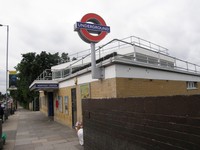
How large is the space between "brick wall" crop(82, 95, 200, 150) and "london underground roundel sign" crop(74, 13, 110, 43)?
3286mm

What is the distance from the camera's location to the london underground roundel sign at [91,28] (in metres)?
8.34

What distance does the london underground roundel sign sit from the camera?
834 cm

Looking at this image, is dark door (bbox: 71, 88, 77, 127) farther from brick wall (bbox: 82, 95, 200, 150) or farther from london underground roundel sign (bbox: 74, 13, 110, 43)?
brick wall (bbox: 82, 95, 200, 150)

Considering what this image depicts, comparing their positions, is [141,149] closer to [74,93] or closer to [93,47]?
[93,47]

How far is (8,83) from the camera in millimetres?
23734

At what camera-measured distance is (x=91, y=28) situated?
28.3 feet

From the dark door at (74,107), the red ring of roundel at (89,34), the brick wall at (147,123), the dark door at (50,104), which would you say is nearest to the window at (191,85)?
the dark door at (74,107)

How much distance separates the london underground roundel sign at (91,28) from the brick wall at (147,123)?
3286mm

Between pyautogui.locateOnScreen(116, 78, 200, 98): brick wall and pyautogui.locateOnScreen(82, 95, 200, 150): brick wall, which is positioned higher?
pyautogui.locateOnScreen(116, 78, 200, 98): brick wall

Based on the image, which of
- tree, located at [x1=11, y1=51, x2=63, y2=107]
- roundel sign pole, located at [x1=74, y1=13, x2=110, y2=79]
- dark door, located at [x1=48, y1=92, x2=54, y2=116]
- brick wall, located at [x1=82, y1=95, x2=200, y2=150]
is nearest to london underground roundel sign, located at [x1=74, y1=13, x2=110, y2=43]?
roundel sign pole, located at [x1=74, y1=13, x2=110, y2=79]

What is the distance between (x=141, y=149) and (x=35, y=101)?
36.0 meters

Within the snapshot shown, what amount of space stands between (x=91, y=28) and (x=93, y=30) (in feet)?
0.44

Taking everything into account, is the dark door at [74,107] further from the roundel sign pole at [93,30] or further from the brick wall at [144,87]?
the brick wall at [144,87]

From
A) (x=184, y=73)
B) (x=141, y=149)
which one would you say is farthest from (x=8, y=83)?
(x=141, y=149)
